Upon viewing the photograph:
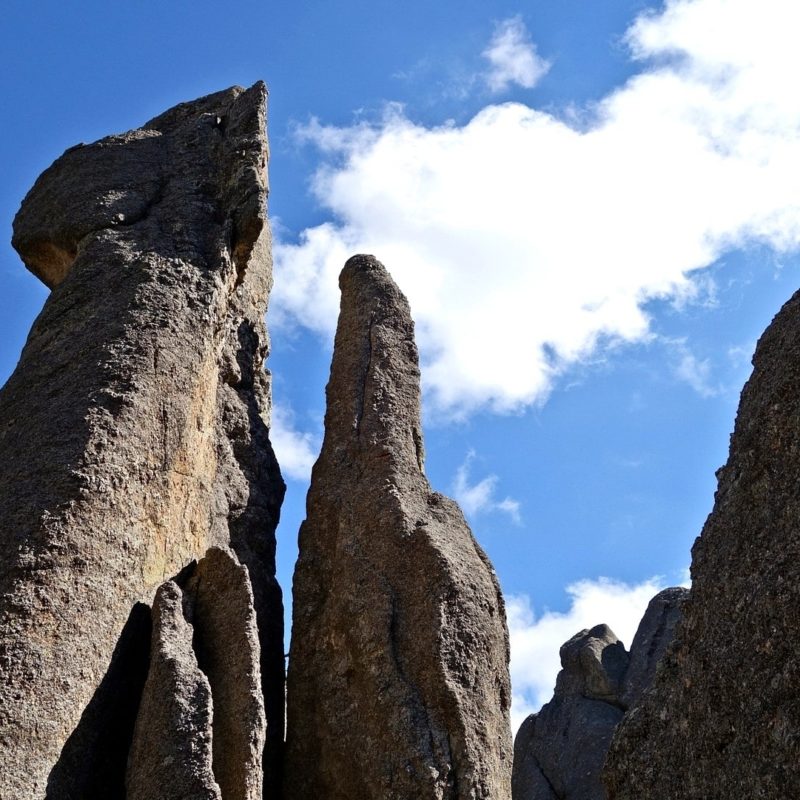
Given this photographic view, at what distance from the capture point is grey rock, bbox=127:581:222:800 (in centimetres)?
740

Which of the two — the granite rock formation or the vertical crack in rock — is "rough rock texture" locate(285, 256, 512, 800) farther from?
the granite rock formation

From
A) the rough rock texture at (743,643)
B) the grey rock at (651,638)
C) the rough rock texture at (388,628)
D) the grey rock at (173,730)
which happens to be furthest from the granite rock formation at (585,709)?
the rough rock texture at (743,643)

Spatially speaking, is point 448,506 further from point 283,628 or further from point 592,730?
point 592,730

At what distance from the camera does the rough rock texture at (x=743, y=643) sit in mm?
4742

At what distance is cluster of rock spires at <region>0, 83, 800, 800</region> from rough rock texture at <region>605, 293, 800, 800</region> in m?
0.01

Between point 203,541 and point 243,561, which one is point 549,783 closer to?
point 243,561

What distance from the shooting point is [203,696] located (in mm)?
7922

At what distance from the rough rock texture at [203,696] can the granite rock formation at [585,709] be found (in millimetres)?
11018

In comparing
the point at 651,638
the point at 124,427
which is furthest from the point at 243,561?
the point at 651,638

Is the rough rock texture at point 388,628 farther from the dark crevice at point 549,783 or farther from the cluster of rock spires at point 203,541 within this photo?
the dark crevice at point 549,783

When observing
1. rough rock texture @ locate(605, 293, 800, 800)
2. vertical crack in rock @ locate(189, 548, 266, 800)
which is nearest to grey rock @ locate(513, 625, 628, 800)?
vertical crack in rock @ locate(189, 548, 266, 800)

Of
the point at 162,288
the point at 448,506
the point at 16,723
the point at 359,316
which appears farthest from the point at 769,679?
the point at 359,316

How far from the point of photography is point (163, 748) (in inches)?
300

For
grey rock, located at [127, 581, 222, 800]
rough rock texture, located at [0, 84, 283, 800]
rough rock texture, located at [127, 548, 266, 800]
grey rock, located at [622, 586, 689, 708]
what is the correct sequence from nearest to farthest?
1. grey rock, located at [127, 581, 222, 800]
2. rough rock texture, located at [127, 548, 266, 800]
3. rough rock texture, located at [0, 84, 283, 800]
4. grey rock, located at [622, 586, 689, 708]
